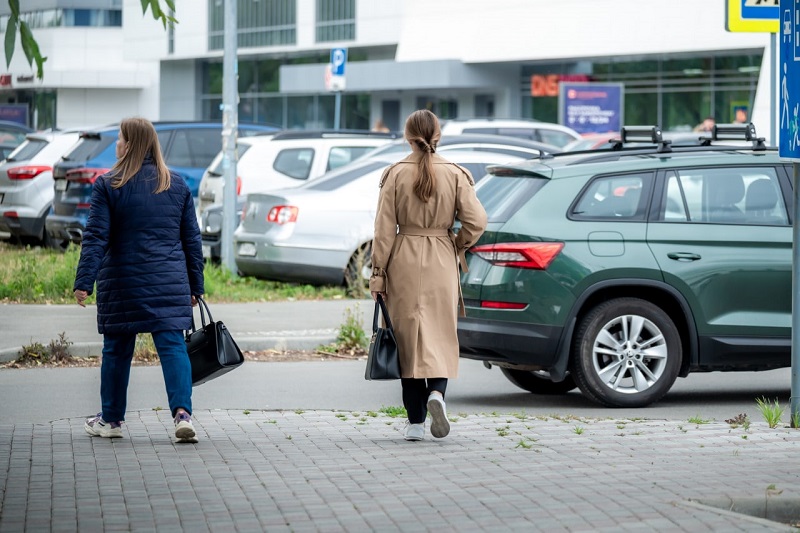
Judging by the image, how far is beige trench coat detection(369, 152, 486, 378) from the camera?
7363mm

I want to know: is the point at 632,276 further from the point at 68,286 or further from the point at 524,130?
the point at 524,130

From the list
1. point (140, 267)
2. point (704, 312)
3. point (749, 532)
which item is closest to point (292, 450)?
point (140, 267)

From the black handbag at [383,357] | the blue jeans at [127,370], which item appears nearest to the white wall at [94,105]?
the blue jeans at [127,370]

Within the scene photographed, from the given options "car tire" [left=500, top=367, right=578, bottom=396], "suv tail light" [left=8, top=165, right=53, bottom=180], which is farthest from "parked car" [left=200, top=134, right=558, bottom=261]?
"car tire" [left=500, top=367, right=578, bottom=396]

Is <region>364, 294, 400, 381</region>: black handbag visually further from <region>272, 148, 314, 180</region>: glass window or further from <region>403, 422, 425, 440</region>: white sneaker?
<region>272, 148, 314, 180</region>: glass window

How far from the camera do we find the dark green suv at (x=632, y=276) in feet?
29.2

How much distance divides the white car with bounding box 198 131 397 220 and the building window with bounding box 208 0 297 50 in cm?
3568

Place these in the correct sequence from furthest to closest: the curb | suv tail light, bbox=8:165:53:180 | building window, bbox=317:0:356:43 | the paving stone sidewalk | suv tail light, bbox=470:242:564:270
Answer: building window, bbox=317:0:356:43 → suv tail light, bbox=8:165:53:180 → the curb → suv tail light, bbox=470:242:564:270 → the paving stone sidewalk

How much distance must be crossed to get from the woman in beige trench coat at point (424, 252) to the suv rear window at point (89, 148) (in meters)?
12.7

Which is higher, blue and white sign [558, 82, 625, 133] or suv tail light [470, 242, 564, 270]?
blue and white sign [558, 82, 625, 133]

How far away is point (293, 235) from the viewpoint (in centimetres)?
1530

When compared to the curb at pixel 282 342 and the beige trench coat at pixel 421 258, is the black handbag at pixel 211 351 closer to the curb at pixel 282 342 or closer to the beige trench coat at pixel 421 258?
the beige trench coat at pixel 421 258

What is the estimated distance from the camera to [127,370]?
757cm

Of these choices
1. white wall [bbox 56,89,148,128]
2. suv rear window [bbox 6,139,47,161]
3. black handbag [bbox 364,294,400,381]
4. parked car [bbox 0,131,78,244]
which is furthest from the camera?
white wall [bbox 56,89,148,128]
